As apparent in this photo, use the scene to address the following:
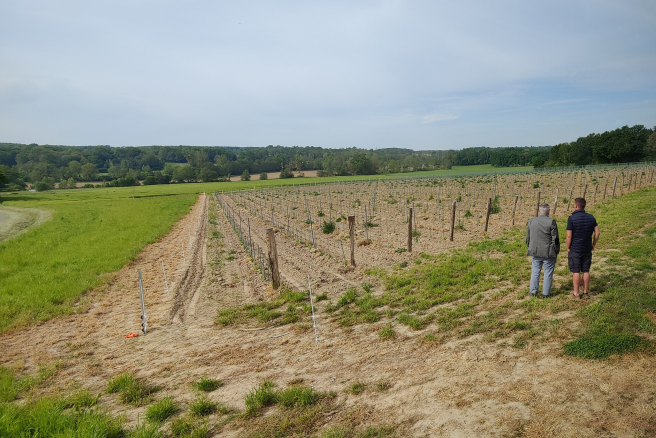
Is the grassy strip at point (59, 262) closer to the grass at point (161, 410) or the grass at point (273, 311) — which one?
the grass at point (273, 311)

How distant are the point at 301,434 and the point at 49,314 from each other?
29.6 ft

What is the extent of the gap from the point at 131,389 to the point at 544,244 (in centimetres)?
782

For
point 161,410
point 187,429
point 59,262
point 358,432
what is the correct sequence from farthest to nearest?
1. point 59,262
2. point 161,410
3. point 187,429
4. point 358,432

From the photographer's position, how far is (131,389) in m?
5.09

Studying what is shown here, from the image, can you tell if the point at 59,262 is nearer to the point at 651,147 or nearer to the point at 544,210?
the point at 544,210

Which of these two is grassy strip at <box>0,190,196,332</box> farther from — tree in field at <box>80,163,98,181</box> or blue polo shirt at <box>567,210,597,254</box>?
tree in field at <box>80,163,98,181</box>

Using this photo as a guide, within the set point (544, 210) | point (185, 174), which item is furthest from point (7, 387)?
point (185, 174)

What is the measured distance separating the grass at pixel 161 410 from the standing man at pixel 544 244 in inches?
274

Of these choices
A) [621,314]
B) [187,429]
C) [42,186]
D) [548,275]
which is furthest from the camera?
[42,186]

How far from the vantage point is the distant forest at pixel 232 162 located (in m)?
81.2

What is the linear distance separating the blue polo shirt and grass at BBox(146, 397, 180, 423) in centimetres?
763

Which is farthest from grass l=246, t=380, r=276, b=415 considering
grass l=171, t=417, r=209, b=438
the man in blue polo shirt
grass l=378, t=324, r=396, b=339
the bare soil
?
the man in blue polo shirt

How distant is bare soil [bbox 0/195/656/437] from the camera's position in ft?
12.0

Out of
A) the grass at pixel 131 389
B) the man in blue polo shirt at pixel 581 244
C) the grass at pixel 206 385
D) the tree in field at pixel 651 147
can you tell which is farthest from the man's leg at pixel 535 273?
the tree in field at pixel 651 147
